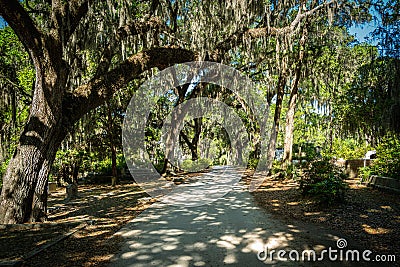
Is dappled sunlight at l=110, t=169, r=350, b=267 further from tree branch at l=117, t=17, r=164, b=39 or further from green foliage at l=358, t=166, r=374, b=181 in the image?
green foliage at l=358, t=166, r=374, b=181

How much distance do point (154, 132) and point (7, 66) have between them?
35.7 ft

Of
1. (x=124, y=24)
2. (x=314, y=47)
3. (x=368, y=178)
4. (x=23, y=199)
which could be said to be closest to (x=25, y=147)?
(x=23, y=199)

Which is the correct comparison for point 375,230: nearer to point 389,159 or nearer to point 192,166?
point 389,159

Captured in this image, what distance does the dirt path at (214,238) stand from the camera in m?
3.69

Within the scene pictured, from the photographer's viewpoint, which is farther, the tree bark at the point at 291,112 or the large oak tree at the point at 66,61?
the tree bark at the point at 291,112

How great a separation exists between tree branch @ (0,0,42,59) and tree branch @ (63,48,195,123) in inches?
46.3

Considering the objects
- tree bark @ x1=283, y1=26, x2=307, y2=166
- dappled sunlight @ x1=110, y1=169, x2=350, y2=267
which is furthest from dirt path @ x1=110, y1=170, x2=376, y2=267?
tree bark @ x1=283, y1=26, x2=307, y2=166

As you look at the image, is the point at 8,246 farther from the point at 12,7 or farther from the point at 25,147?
the point at 12,7

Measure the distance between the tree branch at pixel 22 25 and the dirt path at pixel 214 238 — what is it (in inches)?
156

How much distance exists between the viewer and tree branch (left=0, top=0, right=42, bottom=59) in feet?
17.4

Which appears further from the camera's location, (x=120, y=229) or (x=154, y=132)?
(x=154, y=132)

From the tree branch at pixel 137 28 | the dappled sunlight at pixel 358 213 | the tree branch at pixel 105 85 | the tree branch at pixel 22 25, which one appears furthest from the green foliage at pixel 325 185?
the tree branch at pixel 22 25

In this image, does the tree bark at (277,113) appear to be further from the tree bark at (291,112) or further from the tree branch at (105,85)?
the tree branch at (105,85)

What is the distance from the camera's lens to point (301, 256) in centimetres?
376
